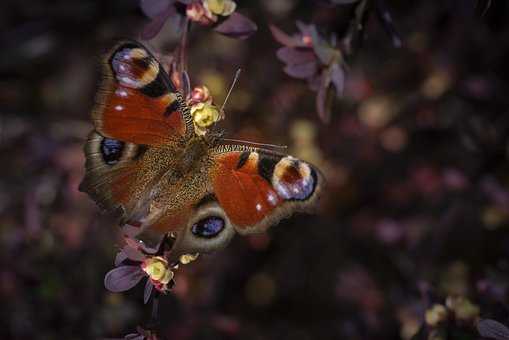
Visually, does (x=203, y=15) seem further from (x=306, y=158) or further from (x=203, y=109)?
(x=306, y=158)

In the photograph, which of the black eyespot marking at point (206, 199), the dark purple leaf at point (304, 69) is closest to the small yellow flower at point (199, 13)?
the dark purple leaf at point (304, 69)

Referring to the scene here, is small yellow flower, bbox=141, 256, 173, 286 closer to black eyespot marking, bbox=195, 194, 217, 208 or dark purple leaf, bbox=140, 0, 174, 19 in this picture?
black eyespot marking, bbox=195, 194, 217, 208

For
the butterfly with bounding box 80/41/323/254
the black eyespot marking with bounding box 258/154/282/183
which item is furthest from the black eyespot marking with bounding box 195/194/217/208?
the black eyespot marking with bounding box 258/154/282/183

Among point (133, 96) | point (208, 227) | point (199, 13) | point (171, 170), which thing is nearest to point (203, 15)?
point (199, 13)

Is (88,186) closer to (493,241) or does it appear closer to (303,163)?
(303,163)

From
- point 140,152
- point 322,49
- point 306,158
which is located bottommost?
point 306,158

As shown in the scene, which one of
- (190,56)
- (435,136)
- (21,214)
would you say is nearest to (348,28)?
(435,136)
